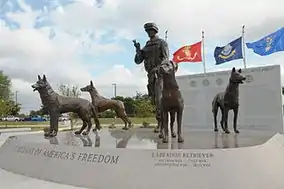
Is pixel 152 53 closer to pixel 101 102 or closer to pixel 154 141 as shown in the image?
pixel 154 141

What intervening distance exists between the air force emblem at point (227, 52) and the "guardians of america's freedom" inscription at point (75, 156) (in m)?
18.2

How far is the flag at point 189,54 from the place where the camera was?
24.8 m

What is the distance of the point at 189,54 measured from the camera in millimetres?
24844

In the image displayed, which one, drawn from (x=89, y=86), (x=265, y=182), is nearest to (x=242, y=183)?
(x=265, y=182)

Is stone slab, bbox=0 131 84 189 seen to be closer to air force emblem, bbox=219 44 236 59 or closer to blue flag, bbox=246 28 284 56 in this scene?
blue flag, bbox=246 28 284 56

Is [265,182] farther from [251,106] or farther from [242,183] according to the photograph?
[251,106]

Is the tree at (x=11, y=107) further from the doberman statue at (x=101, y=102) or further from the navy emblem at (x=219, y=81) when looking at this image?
the doberman statue at (x=101, y=102)

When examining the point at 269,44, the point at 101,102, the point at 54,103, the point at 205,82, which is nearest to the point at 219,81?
the point at 205,82

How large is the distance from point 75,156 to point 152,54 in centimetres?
377

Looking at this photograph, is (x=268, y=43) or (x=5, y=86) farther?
(x=5, y=86)

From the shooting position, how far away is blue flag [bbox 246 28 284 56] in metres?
21.2

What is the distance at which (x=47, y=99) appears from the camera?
9086mm

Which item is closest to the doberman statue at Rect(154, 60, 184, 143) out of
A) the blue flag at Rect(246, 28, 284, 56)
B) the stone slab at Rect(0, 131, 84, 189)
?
the stone slab at Rect(0, 131, 84, 189)

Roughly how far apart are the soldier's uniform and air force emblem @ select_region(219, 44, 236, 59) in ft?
49.2
